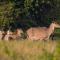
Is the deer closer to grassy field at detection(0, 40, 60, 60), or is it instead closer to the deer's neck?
the deer's neck

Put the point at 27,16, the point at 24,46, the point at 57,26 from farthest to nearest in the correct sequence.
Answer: the point at 27,16
the point at 57,26
the point at 24,46

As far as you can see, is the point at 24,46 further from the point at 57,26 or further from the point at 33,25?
the point at 33,25

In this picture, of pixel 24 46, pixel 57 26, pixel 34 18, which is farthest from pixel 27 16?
pixel 24 46

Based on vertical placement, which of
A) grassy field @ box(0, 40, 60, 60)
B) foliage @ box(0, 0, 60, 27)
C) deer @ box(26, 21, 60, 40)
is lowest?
deer @ box(26, 21, 60, 40)

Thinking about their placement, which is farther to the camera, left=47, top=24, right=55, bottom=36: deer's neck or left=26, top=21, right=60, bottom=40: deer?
left=47, top=24, right=55, bottom=36: deer's neck

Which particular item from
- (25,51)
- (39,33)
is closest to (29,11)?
(39,33)

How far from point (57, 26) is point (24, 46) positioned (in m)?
3.58

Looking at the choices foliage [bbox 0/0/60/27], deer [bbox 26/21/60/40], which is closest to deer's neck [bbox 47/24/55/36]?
deer [bbox 26/21/60/40]

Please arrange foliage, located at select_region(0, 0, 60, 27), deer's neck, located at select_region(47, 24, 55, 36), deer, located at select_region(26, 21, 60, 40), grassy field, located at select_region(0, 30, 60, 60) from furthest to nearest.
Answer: foliage, located at select_region(0, 0, 60, 27)
deer's neck, located at select_region(47, 24, 55, 36)
deer, located at select_region(26, 21, 60, 40)
grassy field, located at select_region(0, 30, 60, 60)

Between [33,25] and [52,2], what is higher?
[52,2]

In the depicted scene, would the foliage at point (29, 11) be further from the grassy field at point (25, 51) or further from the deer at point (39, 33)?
the grassy field at point (25, 51)

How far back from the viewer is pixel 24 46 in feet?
25.8

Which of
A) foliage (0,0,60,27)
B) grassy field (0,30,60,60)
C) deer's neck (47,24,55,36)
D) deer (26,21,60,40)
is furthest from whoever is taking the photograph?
foliage (0,0,60,27)

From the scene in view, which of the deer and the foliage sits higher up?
the foliage
